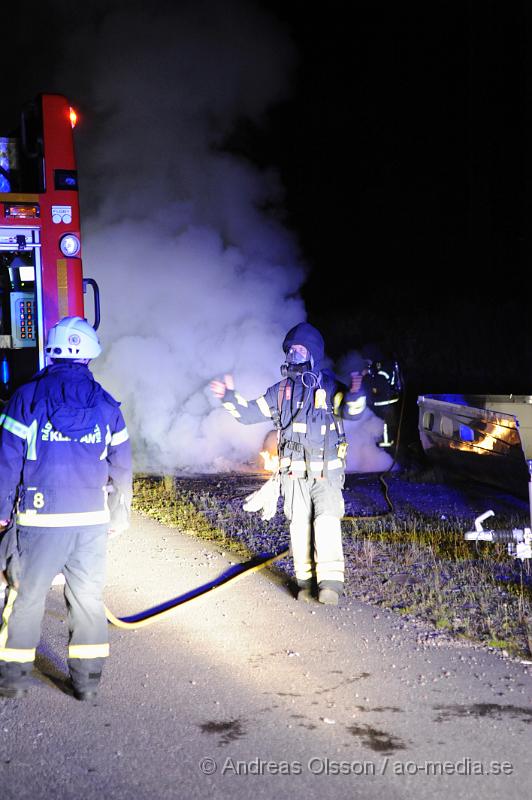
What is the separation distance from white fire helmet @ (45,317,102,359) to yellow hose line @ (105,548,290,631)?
50.9 inches

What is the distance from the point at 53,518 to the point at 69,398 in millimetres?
535

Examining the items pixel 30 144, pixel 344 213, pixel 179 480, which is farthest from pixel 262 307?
pixel 344 213

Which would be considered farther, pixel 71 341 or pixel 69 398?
pixel 71 341

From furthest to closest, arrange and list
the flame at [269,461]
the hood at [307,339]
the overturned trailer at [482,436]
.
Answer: the flame at [269,461] → the overturned trailer at [482,436] → the hood at [307,339]

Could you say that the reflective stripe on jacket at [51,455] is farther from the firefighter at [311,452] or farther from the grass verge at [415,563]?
the grass verge at [415,563]

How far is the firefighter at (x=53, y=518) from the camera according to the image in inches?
151

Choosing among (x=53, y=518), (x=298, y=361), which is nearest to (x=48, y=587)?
(x=53, y=518)

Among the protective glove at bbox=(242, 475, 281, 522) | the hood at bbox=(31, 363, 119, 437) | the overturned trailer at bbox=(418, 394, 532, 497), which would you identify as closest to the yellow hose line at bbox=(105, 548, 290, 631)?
the protective glove at bbox=(242, 475, 281, 522)

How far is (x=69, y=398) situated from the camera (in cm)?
394

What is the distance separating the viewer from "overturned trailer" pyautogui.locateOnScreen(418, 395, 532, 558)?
275 inches

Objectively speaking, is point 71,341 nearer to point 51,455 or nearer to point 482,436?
point 51,455

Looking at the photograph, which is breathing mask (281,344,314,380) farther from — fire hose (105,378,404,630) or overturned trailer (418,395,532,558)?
overturned trailer (418,395,532,558)

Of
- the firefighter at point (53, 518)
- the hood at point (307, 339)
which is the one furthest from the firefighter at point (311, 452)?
the firefighter at point (53, 518)

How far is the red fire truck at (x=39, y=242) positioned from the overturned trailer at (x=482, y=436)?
3.30 m
